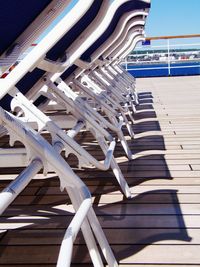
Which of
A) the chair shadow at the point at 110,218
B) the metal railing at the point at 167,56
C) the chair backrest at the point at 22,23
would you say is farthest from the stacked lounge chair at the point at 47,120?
the metal railing at the point at 167,56

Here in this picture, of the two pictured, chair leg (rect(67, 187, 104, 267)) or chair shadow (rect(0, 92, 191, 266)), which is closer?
chair leg (rect(67, 187, 104, 267))

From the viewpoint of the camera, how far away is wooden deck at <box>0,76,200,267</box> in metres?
1.29

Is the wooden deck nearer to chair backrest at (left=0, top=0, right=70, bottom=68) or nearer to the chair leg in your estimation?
the chair leg

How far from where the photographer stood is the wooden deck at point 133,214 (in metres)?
1.29

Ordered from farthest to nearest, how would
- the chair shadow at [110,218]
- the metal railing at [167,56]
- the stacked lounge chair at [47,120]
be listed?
1. the metal railing at [167,56]
2. the chair shadow at [110,218]
3. the stacked lounge chair at [47,120]

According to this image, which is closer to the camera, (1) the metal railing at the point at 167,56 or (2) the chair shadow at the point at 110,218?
(2) the chair shadow at the point at 110,218

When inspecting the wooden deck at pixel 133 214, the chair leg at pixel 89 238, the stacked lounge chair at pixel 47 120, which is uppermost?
the stacked lounge chair at pixel 47 120

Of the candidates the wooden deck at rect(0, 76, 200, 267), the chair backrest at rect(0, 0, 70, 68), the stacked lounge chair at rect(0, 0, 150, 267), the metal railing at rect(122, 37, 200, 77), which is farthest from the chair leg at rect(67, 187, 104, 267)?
the metal railing at rect(122, 37, 200, 77)

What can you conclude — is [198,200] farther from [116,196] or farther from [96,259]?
[96,259]

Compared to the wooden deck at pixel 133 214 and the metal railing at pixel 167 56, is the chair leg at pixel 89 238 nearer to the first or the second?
the wooden deck at pixel 133 214

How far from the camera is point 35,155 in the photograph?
1.10 meters

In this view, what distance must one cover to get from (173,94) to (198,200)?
4.30 meters

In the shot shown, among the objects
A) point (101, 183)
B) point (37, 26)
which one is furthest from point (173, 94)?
point (37, 26)

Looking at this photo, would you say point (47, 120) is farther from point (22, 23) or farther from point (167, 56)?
point (167, 56)
